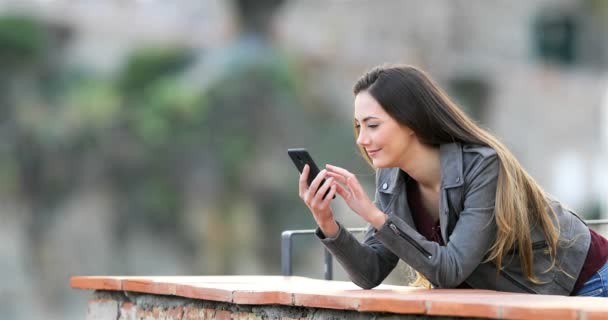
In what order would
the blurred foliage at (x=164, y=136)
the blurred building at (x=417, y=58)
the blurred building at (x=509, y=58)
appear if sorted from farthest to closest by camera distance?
the blurred building at (x=509, y=58)
the blurred building at (x=417, y=58)
the blurred foliage at (x=164, y=136)

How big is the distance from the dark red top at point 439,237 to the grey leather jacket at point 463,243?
3 centimetres

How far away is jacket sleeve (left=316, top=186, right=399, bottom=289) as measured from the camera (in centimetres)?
339

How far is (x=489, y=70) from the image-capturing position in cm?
2223

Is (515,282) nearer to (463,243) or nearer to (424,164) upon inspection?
(463,243)

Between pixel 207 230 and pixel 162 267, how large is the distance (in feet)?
3.65

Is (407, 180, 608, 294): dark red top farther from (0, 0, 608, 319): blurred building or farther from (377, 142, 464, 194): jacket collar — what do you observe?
(0, 0, 608, 319): blurred building

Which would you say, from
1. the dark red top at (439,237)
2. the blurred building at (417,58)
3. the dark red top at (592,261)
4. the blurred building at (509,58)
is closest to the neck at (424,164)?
the dark red top at (439,237)

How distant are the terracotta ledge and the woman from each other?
12 cm

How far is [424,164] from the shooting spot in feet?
11.3

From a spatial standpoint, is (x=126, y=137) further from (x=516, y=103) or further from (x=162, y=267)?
(x=516, y=103)

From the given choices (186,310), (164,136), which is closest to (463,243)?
(186,310)

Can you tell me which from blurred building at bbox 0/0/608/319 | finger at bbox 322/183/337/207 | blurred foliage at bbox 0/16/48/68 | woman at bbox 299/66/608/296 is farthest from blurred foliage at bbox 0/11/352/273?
finger at bbox 322/183/337/207

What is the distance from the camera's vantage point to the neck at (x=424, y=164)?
3.44 m

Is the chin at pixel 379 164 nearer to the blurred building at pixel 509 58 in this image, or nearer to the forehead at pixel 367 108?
the forehead at pixel 367 108
